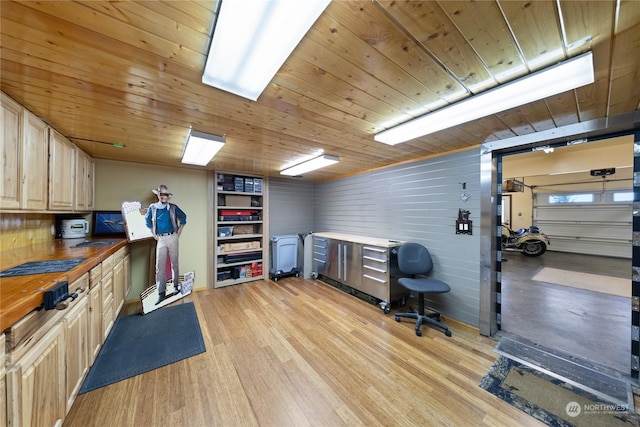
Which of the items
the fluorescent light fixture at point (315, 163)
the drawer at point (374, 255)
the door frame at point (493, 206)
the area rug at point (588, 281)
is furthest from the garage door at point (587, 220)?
the fluorescent light fixture at point (315, 163)

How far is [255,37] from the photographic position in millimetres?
985

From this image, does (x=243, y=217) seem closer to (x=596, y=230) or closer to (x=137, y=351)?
(x=137, y=351)

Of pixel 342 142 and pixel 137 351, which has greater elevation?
pixel 342 142

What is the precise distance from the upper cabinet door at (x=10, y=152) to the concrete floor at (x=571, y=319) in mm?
4911

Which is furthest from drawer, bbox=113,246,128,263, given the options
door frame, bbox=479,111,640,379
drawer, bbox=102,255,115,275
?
door frame, bbox=479,111,640,379

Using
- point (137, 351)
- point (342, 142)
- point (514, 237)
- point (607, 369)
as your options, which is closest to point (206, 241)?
point (137, 351)

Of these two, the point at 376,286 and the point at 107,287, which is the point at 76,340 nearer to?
the point at 107,287

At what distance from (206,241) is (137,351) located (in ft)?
7.06

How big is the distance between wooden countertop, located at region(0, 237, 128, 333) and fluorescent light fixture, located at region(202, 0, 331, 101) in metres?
1.43

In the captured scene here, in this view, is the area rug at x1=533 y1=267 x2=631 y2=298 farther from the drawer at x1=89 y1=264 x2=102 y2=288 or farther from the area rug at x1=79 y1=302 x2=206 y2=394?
the drawer at x1=89 y1=264 x2=102 y2=288

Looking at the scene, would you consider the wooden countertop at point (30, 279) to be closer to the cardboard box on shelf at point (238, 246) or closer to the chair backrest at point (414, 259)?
the cardboard box on shelf at point (238, 246)

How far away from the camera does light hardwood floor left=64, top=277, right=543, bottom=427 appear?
59.9 inches

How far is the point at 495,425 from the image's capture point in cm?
146

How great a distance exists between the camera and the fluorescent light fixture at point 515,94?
1.23 metres
